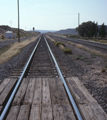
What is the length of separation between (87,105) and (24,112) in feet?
5.05

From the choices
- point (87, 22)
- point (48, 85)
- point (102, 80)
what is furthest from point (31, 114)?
point (87, 22)

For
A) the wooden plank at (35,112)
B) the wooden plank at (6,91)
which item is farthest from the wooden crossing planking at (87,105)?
the wooden plank at (6,91)

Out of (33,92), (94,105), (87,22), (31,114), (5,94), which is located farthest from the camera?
(87,22)

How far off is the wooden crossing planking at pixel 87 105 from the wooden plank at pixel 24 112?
1.23 meters

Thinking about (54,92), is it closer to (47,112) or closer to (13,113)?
(47,112)

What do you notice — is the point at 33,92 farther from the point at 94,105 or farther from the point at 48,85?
the point at 94,105

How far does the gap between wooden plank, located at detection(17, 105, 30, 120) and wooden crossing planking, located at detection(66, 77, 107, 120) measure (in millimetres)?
1228

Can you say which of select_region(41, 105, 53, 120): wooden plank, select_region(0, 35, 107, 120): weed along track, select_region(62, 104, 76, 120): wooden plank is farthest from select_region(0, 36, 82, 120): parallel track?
select_region(41, 105, 53, 120): wooden plank

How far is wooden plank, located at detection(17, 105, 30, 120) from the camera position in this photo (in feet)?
12.2

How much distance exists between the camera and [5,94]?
4.95 metres

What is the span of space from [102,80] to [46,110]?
3.96 m

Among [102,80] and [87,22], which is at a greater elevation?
[87,22]

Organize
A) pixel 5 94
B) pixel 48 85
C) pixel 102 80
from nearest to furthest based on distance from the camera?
pixel 5 94 → pixel 48 85 → pixel 102 80

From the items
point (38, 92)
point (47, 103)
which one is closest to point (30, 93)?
point (38, 92)
